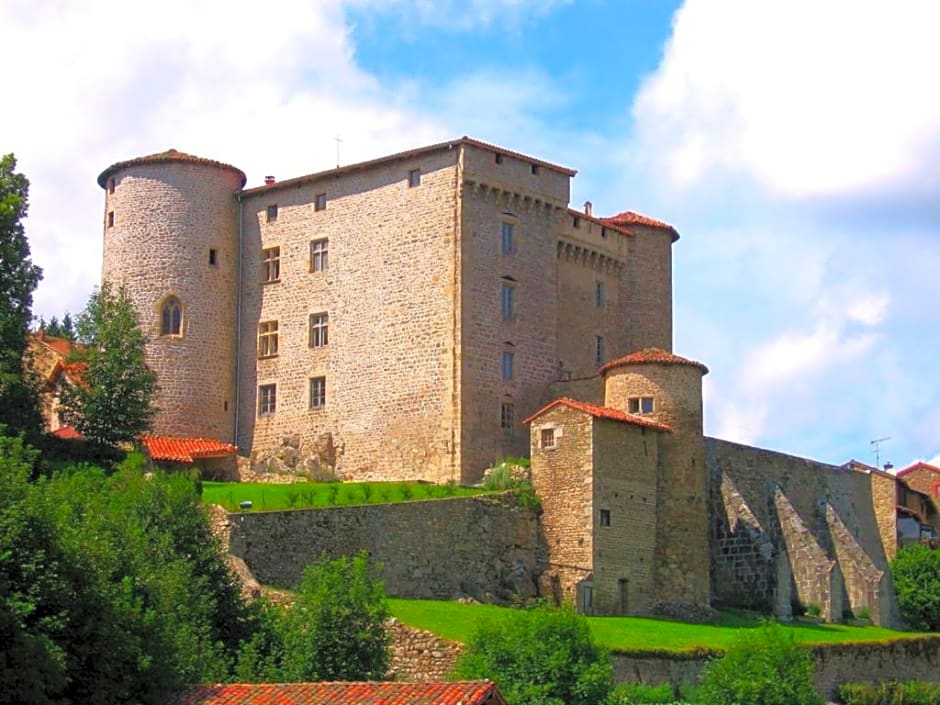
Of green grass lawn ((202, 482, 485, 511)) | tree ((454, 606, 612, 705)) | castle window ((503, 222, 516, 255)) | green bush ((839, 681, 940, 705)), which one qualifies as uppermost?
castle window ((503, 222, 516, 255))

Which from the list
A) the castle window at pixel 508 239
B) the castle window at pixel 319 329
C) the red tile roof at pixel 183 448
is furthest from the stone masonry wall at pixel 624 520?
the red tile roof at pixel 183 448

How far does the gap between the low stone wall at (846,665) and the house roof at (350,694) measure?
56.5ft

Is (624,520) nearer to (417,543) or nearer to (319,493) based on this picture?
(417,543)

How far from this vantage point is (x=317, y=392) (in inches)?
2800

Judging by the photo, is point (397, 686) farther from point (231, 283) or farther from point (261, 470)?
point (231, 283)

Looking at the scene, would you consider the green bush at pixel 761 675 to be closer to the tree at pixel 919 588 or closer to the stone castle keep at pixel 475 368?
the stone castle keep at pixel 475 368

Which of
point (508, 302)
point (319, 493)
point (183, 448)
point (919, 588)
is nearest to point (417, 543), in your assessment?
point (319, 493)

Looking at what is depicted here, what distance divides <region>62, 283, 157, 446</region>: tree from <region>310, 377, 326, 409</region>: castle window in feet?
20.5

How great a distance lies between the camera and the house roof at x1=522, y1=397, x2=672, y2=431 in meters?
61.0

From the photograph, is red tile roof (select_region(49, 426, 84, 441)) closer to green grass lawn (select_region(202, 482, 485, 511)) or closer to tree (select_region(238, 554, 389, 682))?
green grass lawn (select_region(202, 482, 485, 511))

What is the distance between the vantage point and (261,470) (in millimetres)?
70000

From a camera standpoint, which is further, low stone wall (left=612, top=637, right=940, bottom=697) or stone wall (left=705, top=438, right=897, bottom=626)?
stone wall (left=705, top=438, right=897, bottom=626)

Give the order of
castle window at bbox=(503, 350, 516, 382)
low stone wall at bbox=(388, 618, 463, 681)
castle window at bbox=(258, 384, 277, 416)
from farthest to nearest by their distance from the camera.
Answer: castle window at bbox=(258, 384, 277, 416) < castle window at bbox=(503, 350, 516, 382) < low stone wall at bbox=(388, 618, 463, 681)

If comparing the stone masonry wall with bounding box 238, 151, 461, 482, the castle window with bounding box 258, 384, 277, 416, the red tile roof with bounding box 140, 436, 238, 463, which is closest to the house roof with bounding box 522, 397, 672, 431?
the stone masonry wall with bounding box 238, 151, 461, 482
